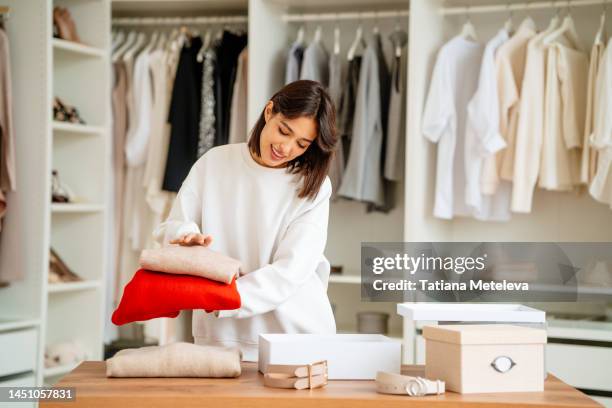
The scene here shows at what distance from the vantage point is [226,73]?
4262 millimetres

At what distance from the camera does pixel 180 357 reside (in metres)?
1.82

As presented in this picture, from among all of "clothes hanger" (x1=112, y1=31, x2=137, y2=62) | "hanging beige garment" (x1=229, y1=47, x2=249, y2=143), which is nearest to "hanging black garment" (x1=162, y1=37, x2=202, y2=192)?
"hanging beige garment" (x1=229, y1=47, x2=249, y2=143)

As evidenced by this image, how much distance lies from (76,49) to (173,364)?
2639mm

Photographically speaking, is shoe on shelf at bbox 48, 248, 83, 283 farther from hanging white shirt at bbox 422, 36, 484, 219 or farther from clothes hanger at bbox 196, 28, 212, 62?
hanging white shirt at bbox 422, 36, 484, 219

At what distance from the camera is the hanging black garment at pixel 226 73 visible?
424cm

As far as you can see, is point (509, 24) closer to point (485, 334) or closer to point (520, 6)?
point (520, 6)

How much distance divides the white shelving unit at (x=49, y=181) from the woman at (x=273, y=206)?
1.72 meters

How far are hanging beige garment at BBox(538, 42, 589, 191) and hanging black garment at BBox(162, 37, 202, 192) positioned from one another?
1.73 meters

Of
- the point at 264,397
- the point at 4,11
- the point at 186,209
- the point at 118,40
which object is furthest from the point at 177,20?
the point at 264,397

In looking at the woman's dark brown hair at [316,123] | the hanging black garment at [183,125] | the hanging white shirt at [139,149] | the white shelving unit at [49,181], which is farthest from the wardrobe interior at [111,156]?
the woman's dark brown hair at [316,123]

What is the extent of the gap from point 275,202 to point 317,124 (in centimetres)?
25

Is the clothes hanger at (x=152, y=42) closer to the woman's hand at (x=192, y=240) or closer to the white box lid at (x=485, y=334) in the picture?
the woman's hand at (x=192, y=240)

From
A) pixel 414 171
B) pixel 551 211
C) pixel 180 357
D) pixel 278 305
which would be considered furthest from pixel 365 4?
pixel 180 357

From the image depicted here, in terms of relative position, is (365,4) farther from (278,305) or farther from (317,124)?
(278,305)
